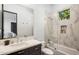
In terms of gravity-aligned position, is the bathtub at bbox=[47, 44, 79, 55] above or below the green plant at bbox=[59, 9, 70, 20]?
below

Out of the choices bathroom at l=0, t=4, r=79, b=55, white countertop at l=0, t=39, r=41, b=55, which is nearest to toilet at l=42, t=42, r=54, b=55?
bathroom at l=0, t=4, r=79, b=55

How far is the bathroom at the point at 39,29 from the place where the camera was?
158cm

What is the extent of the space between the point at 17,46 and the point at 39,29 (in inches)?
17.6

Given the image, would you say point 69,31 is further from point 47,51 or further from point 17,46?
point 17,46

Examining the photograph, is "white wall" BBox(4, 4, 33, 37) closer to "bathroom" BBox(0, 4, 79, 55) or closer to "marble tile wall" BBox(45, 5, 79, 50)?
"bathroom" BBox(0, 4, 79, 55)

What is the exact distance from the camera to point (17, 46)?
62.4 inches

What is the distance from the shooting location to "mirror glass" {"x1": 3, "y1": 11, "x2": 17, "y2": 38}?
62.0 inches

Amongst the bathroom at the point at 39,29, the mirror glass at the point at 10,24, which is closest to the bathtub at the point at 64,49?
the bathroom at the point at 39,29

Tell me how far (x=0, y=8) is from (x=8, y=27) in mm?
318

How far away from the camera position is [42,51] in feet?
5.54

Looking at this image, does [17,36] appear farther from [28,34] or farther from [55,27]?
[55,27]

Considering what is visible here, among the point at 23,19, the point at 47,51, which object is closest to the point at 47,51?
the point at 47,51
